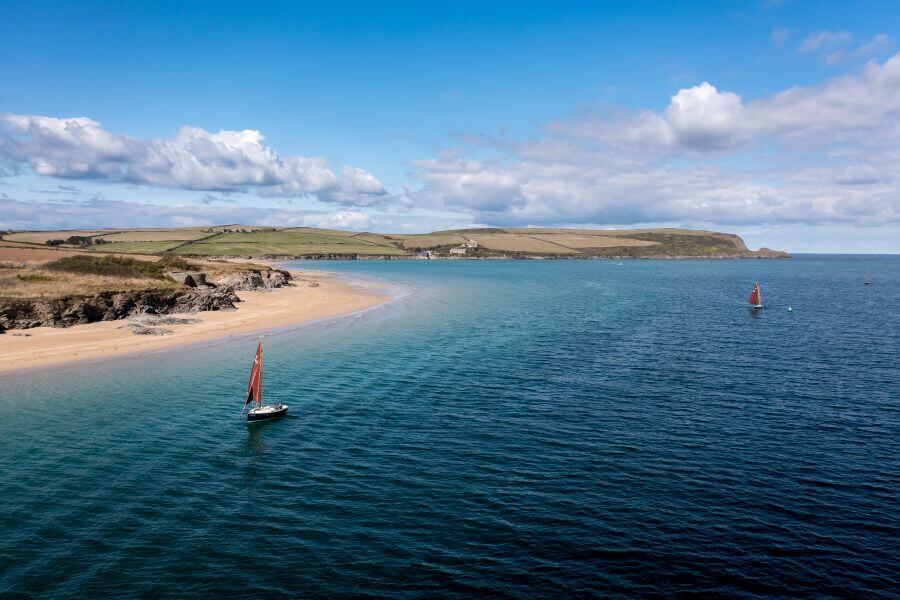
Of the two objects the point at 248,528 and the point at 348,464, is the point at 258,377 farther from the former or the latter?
the point at 248,528

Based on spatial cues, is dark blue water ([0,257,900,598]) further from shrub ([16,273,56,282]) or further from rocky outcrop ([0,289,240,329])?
shrub ([16,273,56,282])

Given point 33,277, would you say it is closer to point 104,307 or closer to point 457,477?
point 104,307

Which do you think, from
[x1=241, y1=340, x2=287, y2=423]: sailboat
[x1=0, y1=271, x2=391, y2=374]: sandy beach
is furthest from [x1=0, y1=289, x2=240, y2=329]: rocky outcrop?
[x1=241, y1=340, x2=287, y2=423]: sailboat

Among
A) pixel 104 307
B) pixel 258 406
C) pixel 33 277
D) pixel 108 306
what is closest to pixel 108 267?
pixel 33 277

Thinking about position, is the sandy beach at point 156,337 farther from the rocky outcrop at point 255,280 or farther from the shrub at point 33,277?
the shrub at point 33,277

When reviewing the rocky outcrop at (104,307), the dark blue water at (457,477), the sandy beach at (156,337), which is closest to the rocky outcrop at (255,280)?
the sandy beach at (156,337)

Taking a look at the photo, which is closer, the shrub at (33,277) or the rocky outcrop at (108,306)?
the rocky outcrop at (108,306)
